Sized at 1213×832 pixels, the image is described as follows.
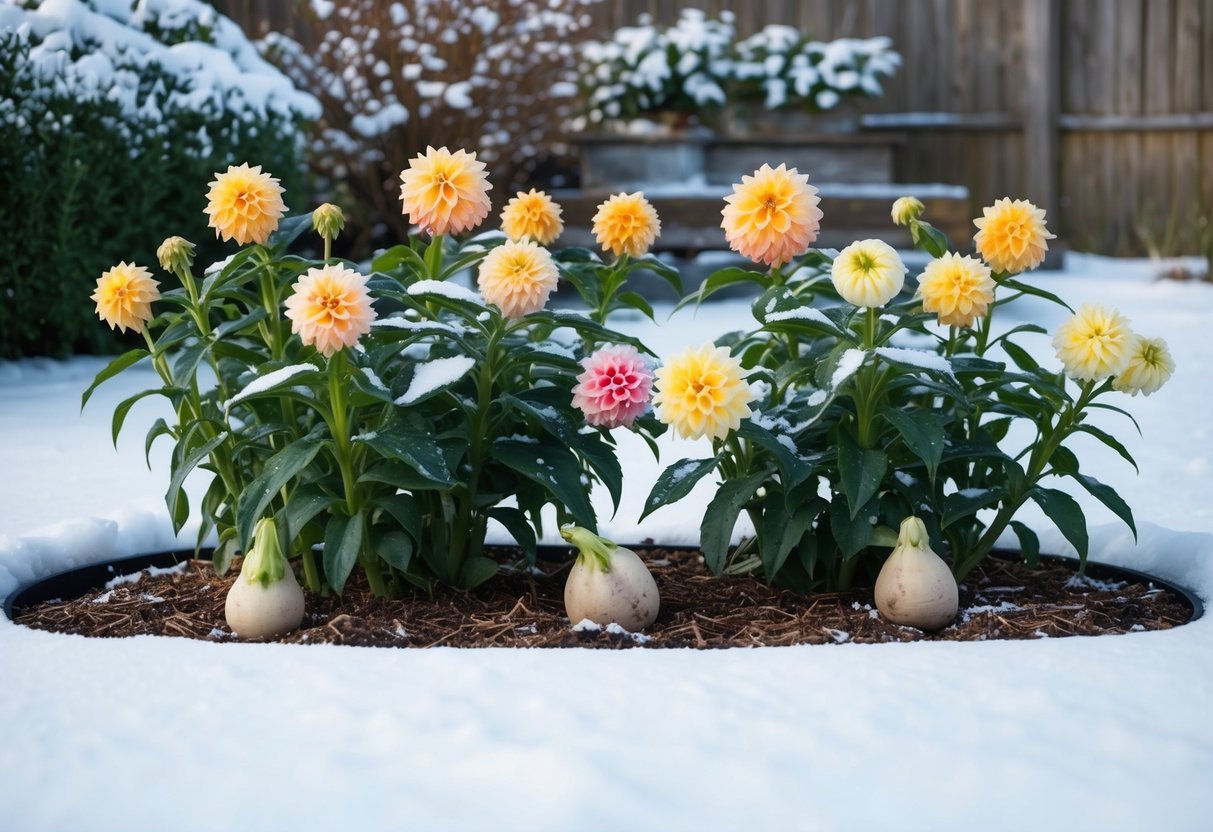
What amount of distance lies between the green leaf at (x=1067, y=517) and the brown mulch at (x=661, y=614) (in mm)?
115

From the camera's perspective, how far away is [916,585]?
6.50 ft

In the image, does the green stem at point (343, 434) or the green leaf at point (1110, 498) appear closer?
the green stem at point (343, 434)

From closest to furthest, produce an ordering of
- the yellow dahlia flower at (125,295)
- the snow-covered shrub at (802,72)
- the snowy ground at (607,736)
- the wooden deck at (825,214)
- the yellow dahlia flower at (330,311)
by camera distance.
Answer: the snowy ground at (607,736)
the yellow dahlia flower at (330,311)
the yellow dahlia flower at (125,295)
the wooden deck at (825,214)
the snow-covered shrub at (802,72)

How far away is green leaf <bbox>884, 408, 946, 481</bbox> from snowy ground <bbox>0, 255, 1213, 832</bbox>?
260mm

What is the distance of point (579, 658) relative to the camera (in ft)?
5.85

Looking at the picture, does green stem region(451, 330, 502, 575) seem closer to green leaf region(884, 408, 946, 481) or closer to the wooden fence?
green leaf region(884, 408, 946, 481)

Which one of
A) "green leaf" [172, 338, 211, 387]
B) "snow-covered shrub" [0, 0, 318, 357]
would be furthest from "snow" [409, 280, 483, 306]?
"snow-covered shrub" [0, 0, 318, 357]

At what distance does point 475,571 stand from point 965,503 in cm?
77

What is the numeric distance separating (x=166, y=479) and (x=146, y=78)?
207 centimetres

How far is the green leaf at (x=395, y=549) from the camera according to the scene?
2025mm

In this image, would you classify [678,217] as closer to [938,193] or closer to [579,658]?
[938,193]

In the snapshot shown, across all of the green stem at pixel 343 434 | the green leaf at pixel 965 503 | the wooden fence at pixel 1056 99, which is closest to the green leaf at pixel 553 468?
the green stem at pixel 343 434

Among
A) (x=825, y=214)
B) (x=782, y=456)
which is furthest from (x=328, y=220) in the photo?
(x=825, y=214)

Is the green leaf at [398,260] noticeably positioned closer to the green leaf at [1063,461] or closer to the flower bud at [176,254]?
the flower bud at [176,254]
